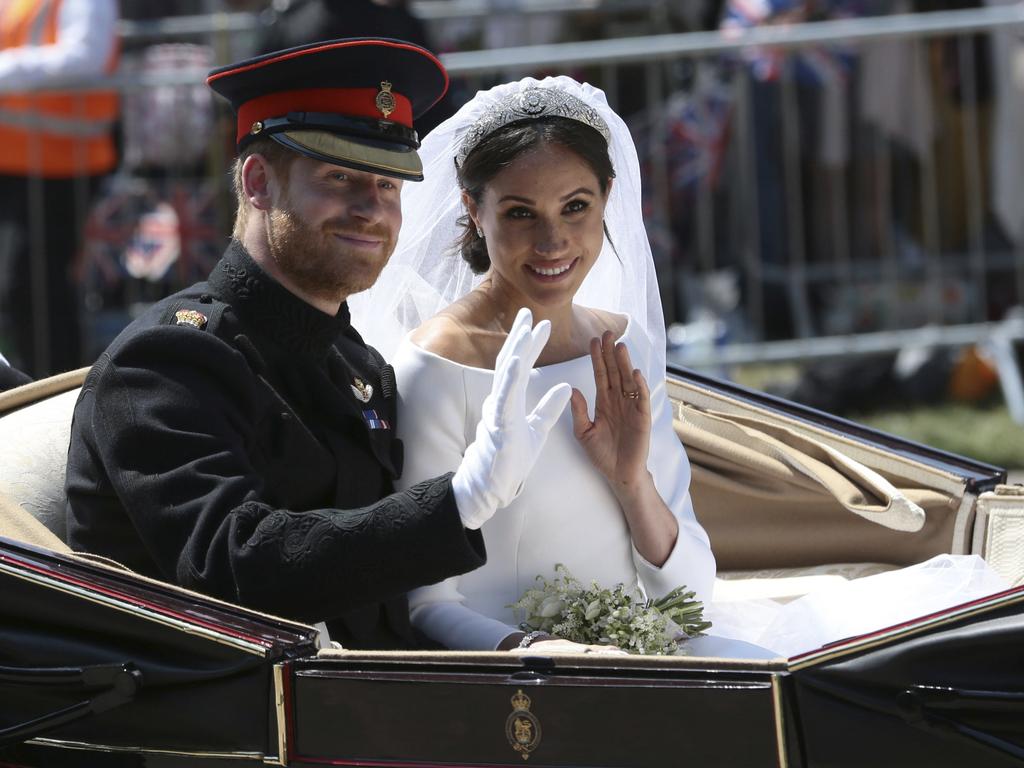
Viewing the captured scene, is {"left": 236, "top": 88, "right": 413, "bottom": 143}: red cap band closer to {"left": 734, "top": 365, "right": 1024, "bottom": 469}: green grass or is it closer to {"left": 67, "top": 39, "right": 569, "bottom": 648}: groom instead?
{"left": 67, "top": 39, "right": 569, "bottom": 648}: groom

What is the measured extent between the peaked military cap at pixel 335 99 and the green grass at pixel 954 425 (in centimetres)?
353

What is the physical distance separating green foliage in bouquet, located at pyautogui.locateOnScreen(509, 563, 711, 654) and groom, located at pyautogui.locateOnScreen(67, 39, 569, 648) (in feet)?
0.79

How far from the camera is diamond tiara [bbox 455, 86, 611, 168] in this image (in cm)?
292

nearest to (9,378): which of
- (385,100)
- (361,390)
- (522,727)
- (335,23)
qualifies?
(361,390)

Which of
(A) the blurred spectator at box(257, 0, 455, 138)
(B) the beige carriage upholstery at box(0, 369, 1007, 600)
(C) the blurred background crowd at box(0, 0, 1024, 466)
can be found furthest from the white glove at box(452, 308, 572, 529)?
(C) the blurred background crowd at box(0, 0, 1024, 466)

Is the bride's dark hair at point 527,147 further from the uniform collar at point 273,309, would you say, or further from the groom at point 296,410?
the uniform collar at point 273,309

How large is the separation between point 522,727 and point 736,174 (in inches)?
199

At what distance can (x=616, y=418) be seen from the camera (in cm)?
290

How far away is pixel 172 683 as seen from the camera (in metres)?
2.25

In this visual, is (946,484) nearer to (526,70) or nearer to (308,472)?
(308,472)

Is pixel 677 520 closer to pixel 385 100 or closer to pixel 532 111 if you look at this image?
pixel 532 111

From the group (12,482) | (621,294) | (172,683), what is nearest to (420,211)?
(621,294)

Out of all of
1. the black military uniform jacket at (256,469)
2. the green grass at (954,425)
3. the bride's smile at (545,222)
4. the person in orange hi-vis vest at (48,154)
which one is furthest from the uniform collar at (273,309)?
the person in orange hi-vis vest at (48,154)

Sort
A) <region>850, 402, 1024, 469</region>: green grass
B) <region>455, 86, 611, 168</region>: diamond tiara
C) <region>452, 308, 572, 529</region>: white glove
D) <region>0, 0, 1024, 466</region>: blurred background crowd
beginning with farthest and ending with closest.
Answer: <region>0, 0, 1024, 466</region>: blurred background crowd, <region>850, 402, 1024, 469</region>: green grass, <region>455, 86, 611, 168</region>: diamond tiara, <region>452, 308, 572, 529</region>: white glove
